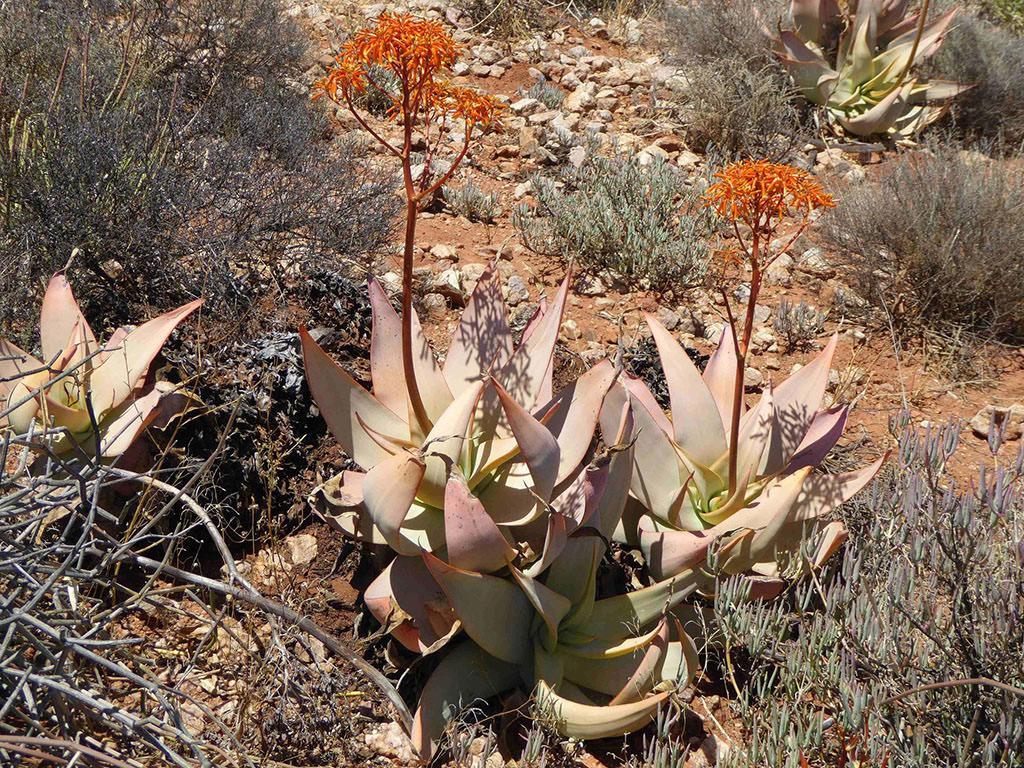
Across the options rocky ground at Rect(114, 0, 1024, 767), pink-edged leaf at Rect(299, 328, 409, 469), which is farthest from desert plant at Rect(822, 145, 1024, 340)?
pink-edged leaf at Rect(299, 328, 409, 469)

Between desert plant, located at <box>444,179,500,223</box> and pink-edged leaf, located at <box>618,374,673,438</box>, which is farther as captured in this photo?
desert plant, located at <box>444,179,500,223</box>

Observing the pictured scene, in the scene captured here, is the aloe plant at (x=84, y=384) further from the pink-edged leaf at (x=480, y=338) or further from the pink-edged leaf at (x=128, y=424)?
the pink-edged leaf at (x=480, y=338)

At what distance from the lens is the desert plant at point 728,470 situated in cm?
223

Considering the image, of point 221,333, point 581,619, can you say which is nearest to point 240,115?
point 221,333

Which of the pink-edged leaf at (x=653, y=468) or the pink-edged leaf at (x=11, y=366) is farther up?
the pink-edged leaf at (x=11, y=366)

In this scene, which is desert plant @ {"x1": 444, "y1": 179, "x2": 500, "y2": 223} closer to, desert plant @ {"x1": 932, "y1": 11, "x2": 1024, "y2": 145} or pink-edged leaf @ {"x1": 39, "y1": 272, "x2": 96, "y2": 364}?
pink-edged leaf @ {"x1": 39, "y1": 272, "x2": 96, "y2": 364}

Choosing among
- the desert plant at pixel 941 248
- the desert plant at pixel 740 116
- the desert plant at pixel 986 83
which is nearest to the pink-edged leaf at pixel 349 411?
the desert plant at pixel 941 248

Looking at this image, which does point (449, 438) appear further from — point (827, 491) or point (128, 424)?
point (827, 491)

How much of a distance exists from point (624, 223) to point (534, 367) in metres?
2.12

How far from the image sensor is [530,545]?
7.20 feet

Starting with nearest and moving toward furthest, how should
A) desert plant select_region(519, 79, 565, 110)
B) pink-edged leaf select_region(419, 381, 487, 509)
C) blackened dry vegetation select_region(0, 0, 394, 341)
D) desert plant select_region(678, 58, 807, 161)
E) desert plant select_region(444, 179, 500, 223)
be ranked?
pink-edged leaf select_region(419, 381, 487, 509) → blackened dry vegetation select_region(0, 0, 394, 341) → desert plant select_region(444, 179, 500, 223) → desert plant select_region(678, 58, 807, 161) → desert plant select_region(519, 79, 565, 110)

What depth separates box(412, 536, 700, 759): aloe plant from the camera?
1986 mm

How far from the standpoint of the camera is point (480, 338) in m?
2.43

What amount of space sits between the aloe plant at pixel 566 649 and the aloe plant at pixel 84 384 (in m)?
1.03
